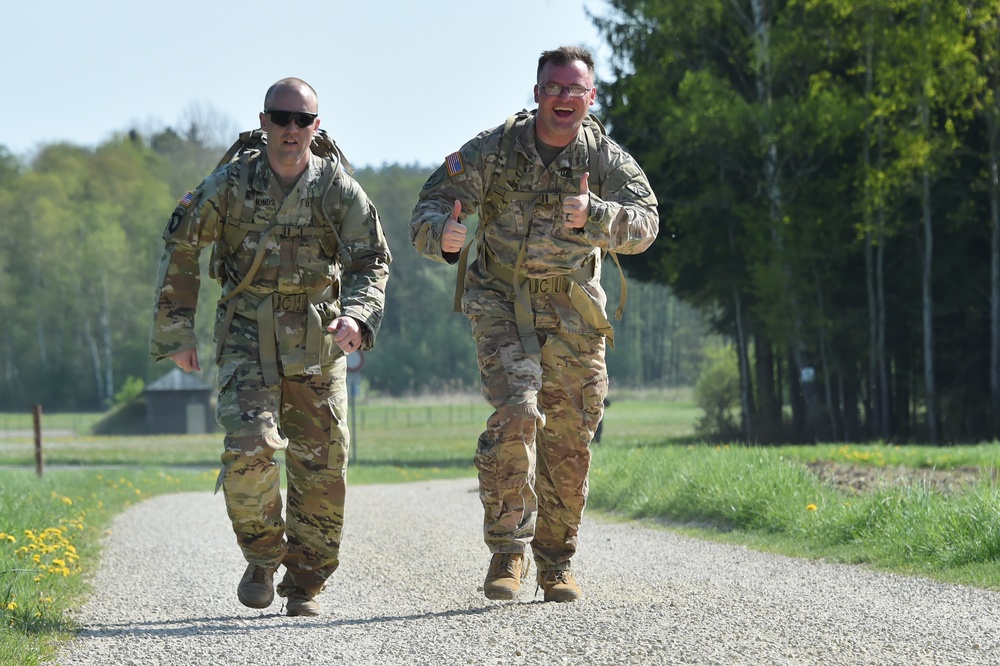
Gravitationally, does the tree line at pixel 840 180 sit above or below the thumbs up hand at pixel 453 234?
above

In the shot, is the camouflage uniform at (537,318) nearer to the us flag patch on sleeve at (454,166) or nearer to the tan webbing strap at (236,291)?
the us flag patch on sleeve at (454,166)

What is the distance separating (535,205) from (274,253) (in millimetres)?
1250

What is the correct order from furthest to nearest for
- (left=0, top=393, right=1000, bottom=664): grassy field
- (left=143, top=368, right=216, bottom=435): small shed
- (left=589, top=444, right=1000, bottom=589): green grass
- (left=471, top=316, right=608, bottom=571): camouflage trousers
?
(left=143, top=368, right=216, bottom=435): small shed < (left=589, top=444, right=1000, bottom=589): green grass < (left=0, top=393, right=1000, bottom=664): grassy field < (left=471, top=316, right=608, bottom=571): camouflage trousers

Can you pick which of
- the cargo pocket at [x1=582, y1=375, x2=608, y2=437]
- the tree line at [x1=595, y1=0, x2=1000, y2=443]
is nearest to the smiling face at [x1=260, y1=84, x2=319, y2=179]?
the cargo pocket at [x1=582, y1=375, x2=608, y2=437]

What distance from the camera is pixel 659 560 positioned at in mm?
8898

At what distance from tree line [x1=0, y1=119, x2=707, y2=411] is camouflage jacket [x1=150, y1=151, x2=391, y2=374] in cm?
6509

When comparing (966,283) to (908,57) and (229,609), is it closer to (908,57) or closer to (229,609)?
(908,57)

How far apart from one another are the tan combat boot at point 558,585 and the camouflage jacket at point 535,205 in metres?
1.16

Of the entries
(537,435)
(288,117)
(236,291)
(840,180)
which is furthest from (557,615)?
(840,180)

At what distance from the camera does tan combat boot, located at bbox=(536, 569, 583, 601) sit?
668 cm

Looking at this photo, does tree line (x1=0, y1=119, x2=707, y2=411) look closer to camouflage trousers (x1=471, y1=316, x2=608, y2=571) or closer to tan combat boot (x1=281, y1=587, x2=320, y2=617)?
camouflage trousers (x1=471, y1=316, x2=608, y2=571)

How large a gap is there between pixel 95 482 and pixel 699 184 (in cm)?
1616

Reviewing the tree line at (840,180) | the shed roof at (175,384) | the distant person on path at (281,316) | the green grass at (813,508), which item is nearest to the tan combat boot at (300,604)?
the distant person on path at (281,316)

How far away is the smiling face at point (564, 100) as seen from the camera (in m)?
6.67
